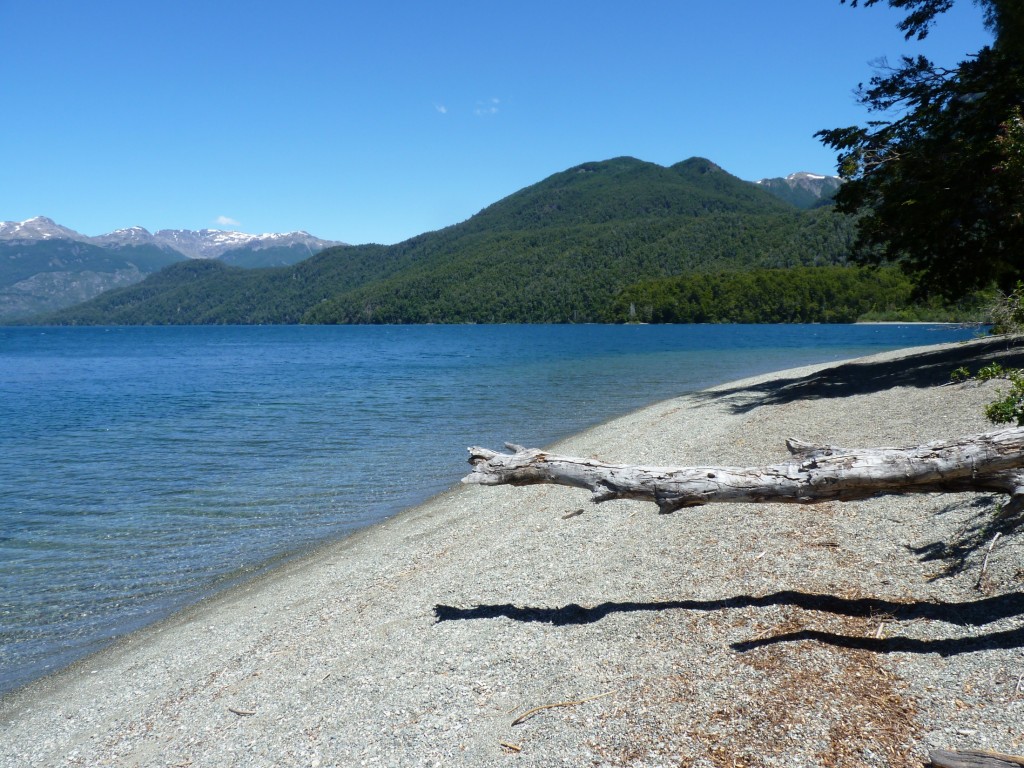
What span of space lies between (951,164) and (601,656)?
15604 millimetres

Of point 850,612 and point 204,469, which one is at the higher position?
point 850,612

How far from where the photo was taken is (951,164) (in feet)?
52.2

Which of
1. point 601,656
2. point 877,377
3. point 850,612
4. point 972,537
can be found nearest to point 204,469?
point 601,656

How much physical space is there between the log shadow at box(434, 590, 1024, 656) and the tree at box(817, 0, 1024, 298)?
12.3 meters

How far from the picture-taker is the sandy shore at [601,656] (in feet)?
14.4

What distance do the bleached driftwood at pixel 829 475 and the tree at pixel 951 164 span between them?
1217 cm

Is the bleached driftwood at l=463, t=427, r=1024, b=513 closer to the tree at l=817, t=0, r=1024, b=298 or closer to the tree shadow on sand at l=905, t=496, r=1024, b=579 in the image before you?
the tree shadow on sand at l=905, t=496, r=1024, b=579

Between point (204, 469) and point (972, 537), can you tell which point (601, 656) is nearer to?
point (972, 537)

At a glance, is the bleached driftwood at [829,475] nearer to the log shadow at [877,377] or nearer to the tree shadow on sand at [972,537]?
the tree shadow on sand at [972,537]

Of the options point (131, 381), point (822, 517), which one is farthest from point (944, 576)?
point (131, 381)

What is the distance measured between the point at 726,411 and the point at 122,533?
47.3 ft

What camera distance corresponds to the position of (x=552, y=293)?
191750 mm

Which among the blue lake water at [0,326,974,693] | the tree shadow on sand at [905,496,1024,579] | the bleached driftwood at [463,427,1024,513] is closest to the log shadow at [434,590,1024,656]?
the tree shadow on sand at [905,496,1024,579]

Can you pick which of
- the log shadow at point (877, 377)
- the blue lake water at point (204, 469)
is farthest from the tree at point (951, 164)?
the blue lake water at point (204, 469)
